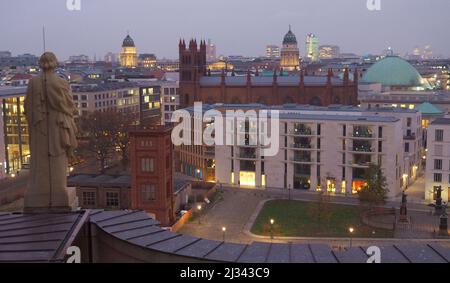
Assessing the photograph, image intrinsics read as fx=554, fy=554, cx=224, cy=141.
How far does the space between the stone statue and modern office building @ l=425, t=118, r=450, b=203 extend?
4533cm

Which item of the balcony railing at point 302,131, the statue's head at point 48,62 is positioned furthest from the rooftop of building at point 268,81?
the statue's head at point 48,62

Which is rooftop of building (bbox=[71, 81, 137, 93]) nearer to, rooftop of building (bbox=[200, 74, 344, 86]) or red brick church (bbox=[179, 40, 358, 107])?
red brick church (bbox=[179, 40, 358, 107])

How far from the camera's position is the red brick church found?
81.2m

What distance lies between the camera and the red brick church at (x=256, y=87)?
266ft

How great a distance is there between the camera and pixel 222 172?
2391 inches

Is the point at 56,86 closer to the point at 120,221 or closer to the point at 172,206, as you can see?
the point at 120,221

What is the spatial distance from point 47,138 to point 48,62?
1.73 m

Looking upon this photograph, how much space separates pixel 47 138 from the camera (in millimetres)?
12250

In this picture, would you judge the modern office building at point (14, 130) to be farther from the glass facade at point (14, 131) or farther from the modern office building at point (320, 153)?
the modern office building at point (320, 153)

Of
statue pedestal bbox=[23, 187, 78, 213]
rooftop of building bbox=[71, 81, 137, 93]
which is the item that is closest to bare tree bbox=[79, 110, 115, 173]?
rooftop of building bbox=[71, 81, 137, 93]

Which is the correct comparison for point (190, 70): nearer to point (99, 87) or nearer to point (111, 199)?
point (99, 87)

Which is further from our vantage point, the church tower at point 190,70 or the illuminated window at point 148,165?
the church tower at point 190,70

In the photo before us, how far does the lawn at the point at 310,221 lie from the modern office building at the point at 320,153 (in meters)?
6.97

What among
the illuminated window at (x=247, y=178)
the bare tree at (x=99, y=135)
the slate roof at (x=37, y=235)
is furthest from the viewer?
the bare tree at (x=99, y=135)
